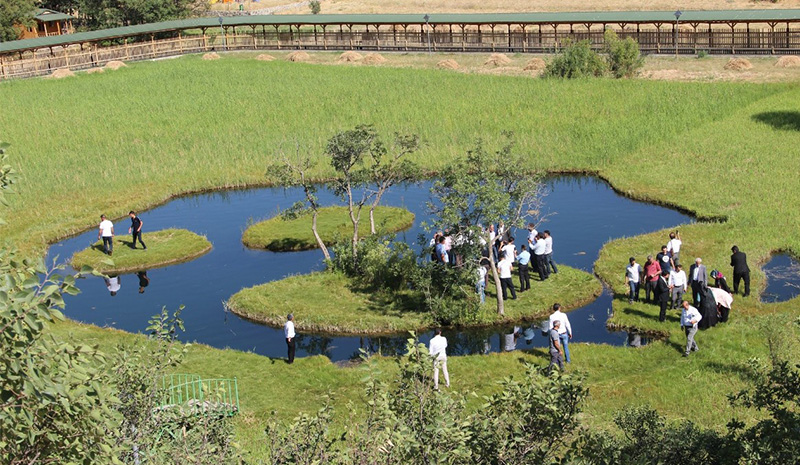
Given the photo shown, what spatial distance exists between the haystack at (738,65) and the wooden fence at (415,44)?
15.5ft

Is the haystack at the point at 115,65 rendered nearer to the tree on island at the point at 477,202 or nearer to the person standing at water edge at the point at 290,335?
the tree on island at the point at 477,202

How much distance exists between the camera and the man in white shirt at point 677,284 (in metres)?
29.5

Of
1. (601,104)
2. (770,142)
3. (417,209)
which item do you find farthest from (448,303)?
(601,104)

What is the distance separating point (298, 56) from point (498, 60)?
63.9 feet

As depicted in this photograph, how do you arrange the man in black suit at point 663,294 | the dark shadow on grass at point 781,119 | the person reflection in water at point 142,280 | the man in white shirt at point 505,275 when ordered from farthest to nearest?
the dark shadow on grass at point 781,119, the person reflection in water at point 142,280, the man in white shirt at point 505,275, the man in black suit at point 663,294

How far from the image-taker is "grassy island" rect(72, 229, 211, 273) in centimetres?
3838

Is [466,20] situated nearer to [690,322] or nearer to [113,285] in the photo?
[113,285]

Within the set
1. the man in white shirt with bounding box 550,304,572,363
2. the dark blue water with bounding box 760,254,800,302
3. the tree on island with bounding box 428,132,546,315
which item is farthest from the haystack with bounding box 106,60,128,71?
the man in white shirt with bounding box 550,304,572,363

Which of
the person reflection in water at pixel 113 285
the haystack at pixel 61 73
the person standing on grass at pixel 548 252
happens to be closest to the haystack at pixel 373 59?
the haystack at pixel 61 73

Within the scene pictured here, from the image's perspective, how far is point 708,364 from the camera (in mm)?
25578

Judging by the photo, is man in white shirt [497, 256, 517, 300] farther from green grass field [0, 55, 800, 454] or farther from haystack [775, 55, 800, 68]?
haystack [775, 55, 800, 68]

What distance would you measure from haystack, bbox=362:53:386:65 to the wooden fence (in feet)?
18.6

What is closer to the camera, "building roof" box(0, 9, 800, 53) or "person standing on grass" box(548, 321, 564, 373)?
"person standing on grass" box(548, 321, 564, 373)

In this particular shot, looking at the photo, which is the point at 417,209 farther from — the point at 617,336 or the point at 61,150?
the point at 61,150
